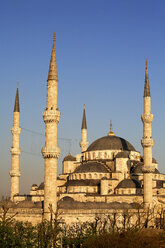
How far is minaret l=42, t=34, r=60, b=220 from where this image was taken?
3497 centimetres

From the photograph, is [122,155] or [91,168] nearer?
[91,168]

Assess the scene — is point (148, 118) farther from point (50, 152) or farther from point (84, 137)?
point (84, 137)

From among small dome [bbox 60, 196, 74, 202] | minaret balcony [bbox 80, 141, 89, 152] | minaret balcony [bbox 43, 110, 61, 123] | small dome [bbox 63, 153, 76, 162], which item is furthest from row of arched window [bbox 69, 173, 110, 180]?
minaret balcony [bbox 43, 110, 61, 123]

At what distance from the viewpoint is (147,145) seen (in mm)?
44125

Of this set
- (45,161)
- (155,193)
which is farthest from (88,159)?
(45,161)

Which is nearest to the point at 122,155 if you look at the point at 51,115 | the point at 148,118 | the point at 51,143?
the point at 148,118

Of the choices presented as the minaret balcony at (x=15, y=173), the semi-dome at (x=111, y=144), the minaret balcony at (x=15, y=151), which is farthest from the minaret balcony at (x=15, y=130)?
the semi-dome at (x=111, y=144)

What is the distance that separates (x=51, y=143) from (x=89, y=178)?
16926mm

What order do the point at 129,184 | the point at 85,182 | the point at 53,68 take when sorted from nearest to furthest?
the point at 53,68 → the point at 129,184 → the point at 85,182

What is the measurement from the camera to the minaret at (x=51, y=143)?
1377 inches

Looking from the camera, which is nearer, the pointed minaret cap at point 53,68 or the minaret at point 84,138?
the pointed minaret cap at point 53,68

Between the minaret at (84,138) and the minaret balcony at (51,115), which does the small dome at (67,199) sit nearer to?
the minaret balcony at (51,115)

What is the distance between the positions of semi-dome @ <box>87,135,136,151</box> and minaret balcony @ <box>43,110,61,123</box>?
2256cm

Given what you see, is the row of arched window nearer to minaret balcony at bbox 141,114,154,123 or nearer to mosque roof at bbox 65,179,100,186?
mosque roof at bbox 65,179,100,186
